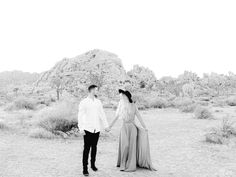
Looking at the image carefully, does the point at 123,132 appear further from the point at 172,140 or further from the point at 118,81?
the point at 118,81

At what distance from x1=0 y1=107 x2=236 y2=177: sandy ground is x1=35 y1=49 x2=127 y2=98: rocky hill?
116 feet

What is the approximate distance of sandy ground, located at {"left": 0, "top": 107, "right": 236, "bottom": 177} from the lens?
687cm

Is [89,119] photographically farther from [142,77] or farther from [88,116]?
[142,77]

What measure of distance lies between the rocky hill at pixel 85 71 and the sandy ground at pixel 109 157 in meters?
35.5

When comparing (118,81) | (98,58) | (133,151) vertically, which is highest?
(98,58)

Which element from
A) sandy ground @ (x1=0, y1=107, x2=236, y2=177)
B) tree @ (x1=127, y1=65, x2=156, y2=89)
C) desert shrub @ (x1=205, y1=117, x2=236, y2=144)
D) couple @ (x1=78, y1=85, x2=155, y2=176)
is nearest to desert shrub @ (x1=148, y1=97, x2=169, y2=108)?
sandy ground @ (x1=0, y1=107, x2=236, y2=177)

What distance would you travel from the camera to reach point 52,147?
9.65 meters

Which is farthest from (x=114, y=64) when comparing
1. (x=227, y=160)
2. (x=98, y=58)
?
(x=227, y=160)

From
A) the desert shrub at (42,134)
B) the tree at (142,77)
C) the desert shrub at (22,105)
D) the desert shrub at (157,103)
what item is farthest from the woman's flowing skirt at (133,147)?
the tree at (142,77)

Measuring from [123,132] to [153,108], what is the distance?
18724 millimetres

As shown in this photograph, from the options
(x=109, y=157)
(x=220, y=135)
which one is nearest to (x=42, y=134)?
(x=109, y=157)

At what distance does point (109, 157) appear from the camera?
8.40 metres

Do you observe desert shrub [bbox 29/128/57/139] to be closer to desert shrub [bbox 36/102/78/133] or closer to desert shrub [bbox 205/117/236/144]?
desert shrub [bbox 36/102/78/133]

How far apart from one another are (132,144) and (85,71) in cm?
4736
